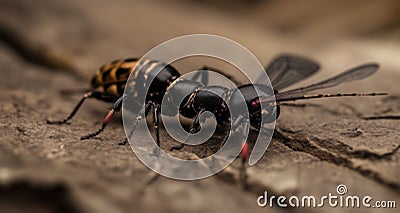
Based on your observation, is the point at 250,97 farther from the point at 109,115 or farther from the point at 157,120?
the point at 109,115

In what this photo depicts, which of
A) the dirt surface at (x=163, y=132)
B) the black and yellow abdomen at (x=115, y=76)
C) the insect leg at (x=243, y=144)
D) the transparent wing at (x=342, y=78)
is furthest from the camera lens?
the black and yellow abdomen at (x=115, y=76)

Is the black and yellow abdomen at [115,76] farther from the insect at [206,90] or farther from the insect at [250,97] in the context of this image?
the insect at [250,97]

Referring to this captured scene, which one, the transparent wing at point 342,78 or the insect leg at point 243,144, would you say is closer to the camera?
the insect leg at point 243,144

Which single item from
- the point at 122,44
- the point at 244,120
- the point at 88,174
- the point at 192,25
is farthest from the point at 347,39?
the point at 88,174

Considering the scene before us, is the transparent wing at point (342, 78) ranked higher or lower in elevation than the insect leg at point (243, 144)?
higher

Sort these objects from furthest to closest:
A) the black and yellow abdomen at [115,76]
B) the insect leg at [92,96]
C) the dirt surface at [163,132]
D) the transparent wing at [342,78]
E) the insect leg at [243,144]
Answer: the black and yellow abdomen at [115,76], the insect leg at [92,96], the transparent wing at [342,78], the insect leg at [243,144], the dirt surface at [163,132]

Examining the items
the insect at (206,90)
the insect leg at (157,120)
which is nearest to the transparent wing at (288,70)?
the insect at (206,90)

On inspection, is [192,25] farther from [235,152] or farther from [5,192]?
[5,192]
